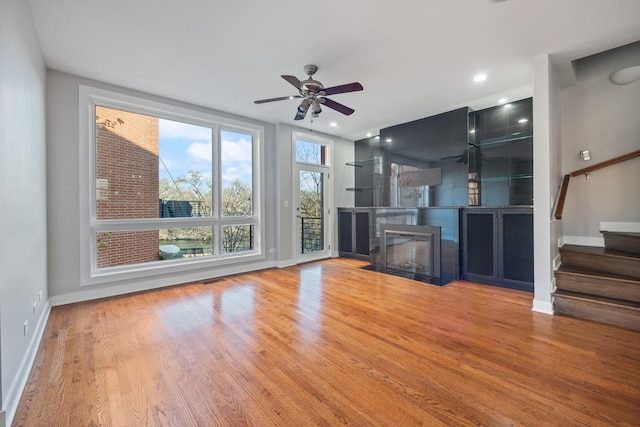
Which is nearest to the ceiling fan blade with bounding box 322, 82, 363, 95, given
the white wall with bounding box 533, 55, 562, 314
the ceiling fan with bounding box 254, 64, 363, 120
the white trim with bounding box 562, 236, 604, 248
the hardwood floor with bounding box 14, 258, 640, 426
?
the ceiling fan with bounding box 254, 64, 363, 120

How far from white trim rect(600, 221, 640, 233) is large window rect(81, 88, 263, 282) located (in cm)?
496

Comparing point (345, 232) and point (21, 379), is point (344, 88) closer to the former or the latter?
point (21, 379)

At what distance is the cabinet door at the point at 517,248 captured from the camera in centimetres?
358

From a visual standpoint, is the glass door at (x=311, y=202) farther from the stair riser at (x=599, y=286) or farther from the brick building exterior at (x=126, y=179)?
the stair riser at (x=599, y=286)

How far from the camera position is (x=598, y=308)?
8.61ft

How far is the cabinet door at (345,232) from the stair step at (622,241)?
12.7ft

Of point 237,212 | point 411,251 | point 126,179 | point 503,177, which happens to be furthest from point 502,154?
point 126,179

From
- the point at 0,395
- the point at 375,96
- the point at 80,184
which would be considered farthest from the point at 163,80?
the point at 0,395

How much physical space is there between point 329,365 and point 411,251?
321 centimetres

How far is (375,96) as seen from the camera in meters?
3.87

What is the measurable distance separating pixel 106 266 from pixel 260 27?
3.47 meters

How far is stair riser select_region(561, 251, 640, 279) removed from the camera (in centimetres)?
276

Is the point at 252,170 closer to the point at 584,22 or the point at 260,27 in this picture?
the point at 260,27

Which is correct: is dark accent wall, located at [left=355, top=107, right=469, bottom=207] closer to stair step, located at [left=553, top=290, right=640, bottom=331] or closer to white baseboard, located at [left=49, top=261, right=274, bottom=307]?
stair step, located at [left=553, top=290, right=640, bottom=331]
